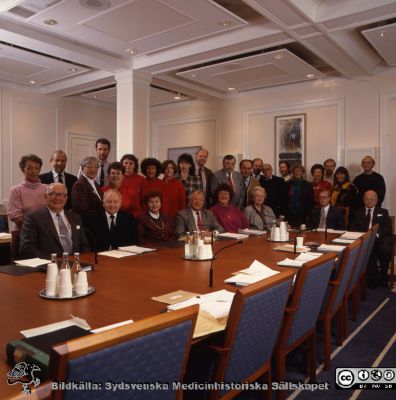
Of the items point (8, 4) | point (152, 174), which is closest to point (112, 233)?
point (152, 174)

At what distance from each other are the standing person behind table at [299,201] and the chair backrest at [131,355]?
5162 mm

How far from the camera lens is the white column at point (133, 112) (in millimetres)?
6234

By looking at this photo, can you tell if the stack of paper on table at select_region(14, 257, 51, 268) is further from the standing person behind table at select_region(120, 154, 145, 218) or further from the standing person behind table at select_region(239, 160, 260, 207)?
the standing person behind table at select_region(239, 160, 260, 207)

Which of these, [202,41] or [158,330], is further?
[202,41]

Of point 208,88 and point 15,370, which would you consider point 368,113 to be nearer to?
point 208,88

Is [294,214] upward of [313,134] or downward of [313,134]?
downward

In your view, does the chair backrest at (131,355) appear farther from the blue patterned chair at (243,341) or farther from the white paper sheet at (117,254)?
the white paper sheet at (117,254)

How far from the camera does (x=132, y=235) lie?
3.62m

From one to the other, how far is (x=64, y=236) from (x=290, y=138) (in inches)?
210

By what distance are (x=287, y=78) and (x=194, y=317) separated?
20.6 feet

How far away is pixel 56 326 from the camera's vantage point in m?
1.43

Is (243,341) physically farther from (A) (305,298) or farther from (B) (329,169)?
(B) (329,169)

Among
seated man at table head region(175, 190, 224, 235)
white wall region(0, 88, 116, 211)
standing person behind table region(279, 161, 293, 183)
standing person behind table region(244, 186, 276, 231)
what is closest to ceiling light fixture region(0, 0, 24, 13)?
seated man at table head region(175, 190, 224, 235)

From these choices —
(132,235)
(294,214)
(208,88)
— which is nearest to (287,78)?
(208,88)
